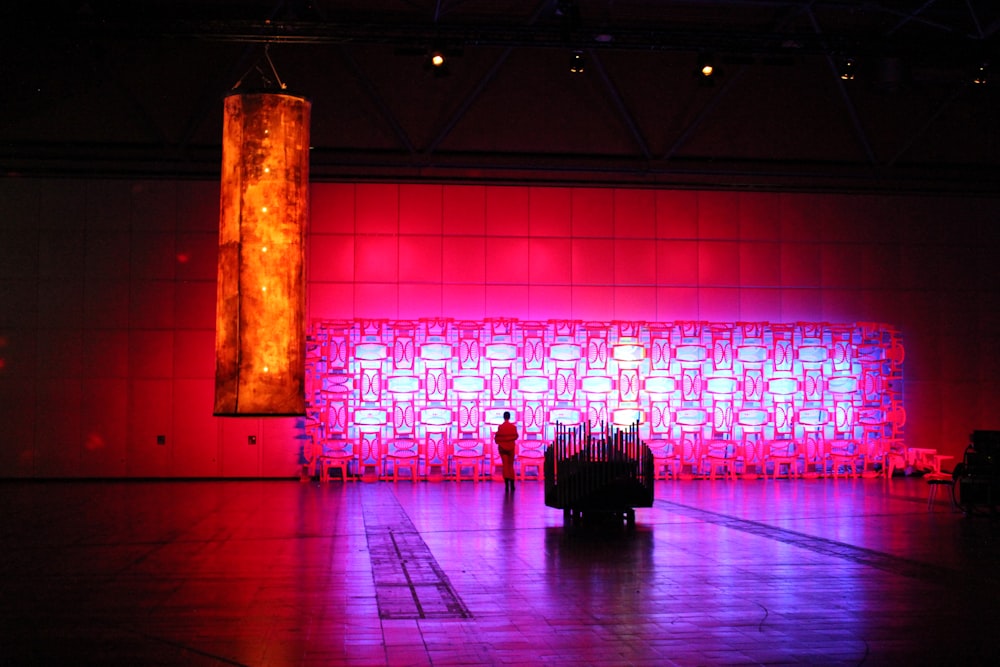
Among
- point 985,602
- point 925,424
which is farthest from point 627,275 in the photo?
point 985,602

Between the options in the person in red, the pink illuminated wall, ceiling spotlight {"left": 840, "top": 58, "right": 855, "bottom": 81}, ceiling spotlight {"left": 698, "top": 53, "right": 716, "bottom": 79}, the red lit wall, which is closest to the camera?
ceiling spotlight {"left": 698, "top": 53, "right": 716, "bottom": 79}

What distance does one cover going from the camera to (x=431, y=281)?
2245 centimetres

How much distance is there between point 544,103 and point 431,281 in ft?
16.0

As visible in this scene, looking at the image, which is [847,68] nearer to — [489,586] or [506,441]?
[506,441]

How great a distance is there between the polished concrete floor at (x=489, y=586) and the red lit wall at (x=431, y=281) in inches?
225

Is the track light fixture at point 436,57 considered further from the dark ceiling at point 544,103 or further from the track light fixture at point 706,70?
the track light fixture at point 706,70

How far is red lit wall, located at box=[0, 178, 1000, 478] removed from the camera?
21438 millimetres

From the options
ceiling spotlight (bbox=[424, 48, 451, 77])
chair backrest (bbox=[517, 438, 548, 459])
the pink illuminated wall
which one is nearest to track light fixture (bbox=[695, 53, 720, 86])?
ceiling spotlight (bbox=[424, 48, 451, 77])

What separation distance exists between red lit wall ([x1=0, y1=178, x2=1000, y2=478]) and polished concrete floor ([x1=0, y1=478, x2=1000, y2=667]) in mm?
5715

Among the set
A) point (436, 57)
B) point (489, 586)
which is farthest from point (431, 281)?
point (489, 586)

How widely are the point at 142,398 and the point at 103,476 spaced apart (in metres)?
1.93

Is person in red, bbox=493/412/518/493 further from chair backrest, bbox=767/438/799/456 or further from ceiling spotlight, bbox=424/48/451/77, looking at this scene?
ceiling spotlight, bbox=424/48/451/77

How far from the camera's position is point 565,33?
15469 mm

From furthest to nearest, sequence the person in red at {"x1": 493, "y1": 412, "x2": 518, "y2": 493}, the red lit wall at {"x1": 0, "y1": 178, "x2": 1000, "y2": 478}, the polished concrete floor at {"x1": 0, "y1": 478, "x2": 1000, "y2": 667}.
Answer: the red lit wall at {"x1": 0, "y1": 178, "x2": 1000, "y2": 478} < the person in red at {"x1": 493, "y1": 412, "x2": 518, "y2": 493} < the polished concrete floor at {"x1": 0, "y1": 478, "x2": 1000, "y2": 667}
